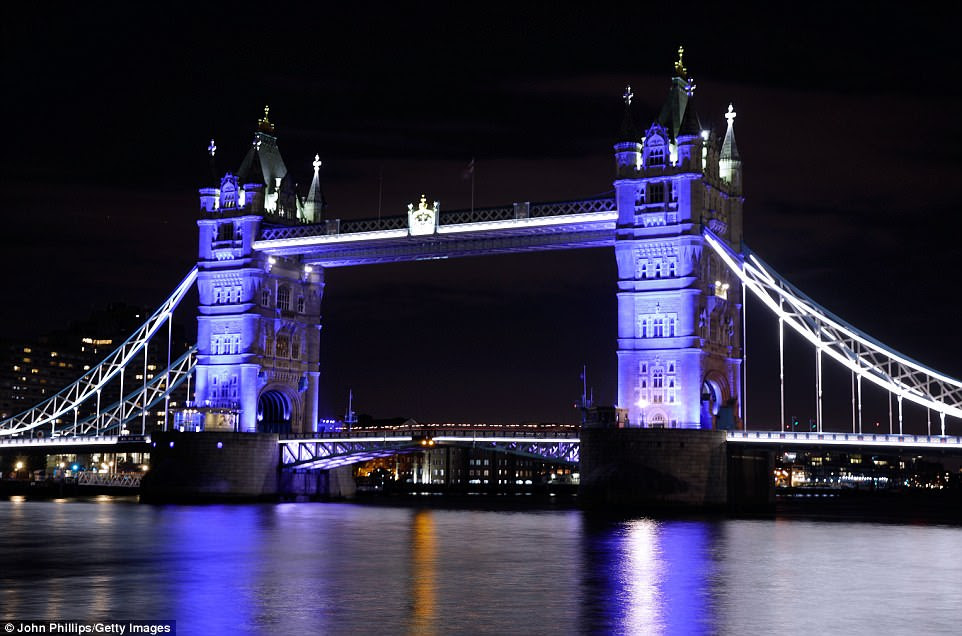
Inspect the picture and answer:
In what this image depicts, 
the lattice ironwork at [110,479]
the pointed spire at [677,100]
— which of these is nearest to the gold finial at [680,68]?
the pointed spire at [677,100]

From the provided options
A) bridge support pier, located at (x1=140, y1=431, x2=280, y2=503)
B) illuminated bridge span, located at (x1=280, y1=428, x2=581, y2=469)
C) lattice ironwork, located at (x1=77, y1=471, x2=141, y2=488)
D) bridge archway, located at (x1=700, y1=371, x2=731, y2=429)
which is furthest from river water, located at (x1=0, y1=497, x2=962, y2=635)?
lattice ironwork, located at (x1=77, y1=471, x2=141, y2=488)

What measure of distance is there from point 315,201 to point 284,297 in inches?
302

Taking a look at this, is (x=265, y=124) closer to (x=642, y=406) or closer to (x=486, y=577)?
(x=642, y=406)

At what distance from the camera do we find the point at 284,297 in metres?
93.9

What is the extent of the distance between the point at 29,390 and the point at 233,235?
A: 110 meters

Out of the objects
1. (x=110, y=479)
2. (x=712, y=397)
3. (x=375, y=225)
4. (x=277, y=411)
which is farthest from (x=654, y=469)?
(x=110, y=479)

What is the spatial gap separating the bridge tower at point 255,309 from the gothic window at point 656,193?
26.9 m

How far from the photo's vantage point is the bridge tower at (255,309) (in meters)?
90.2

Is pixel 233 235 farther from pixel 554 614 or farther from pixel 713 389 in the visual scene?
pixel 554 614

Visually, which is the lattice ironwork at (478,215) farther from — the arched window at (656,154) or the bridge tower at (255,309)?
the bridge tower at (255,309)

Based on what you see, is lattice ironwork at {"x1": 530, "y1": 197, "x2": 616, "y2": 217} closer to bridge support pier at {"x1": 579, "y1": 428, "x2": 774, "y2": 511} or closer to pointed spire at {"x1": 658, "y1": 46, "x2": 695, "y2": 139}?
pointed spire at {"x1": 658, "y1": 46, "x2": 695, "y2": 139}

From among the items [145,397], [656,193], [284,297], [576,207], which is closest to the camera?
[656,193]

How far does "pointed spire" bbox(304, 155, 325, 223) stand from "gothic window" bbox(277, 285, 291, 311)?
217 inches

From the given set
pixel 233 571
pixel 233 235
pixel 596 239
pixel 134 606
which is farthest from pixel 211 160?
pixel 134 606
